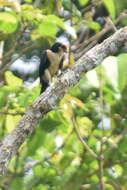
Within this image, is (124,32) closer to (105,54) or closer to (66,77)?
(105,54)

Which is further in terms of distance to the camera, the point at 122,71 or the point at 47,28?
the point at 47,28

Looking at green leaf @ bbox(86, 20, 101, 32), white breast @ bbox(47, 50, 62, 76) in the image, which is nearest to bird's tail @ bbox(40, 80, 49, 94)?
white breast @ bbox(47, 50, 62, 76)

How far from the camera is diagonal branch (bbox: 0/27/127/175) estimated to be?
2385 mm

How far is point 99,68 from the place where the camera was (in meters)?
2.38

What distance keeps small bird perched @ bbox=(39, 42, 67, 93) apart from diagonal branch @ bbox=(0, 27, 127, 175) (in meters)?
1.22

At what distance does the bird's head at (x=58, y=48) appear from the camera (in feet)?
12.7

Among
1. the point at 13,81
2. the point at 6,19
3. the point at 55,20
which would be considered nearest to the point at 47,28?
the point at 55,20

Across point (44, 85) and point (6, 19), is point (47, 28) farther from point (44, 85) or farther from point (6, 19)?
point (44, 85)

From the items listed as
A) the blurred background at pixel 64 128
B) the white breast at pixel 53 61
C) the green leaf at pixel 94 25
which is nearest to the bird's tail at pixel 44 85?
the blurred background at pixel 64 128

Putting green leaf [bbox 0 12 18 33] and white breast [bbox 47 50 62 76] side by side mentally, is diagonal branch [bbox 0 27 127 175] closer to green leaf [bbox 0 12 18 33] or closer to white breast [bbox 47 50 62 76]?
green leaf [bbox 0 12 18 33]

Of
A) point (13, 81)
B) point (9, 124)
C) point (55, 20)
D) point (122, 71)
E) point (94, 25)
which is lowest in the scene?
point (122, 71)

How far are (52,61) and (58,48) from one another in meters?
0.09

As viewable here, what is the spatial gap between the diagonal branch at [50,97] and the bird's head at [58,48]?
1.35m

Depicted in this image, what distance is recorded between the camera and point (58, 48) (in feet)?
12.8
